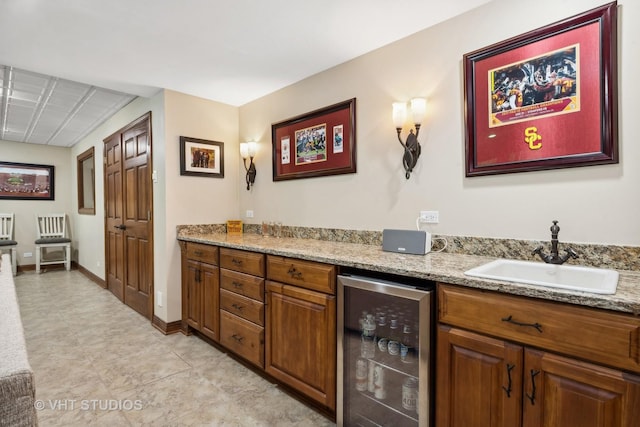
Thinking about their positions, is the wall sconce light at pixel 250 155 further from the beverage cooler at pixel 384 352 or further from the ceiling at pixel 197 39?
the beverage cooler at pixel 384 352

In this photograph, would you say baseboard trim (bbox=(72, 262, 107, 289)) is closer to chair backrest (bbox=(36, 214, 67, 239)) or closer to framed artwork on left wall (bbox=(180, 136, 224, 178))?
chair backrest (bbox=(36, 214, 67, 239))

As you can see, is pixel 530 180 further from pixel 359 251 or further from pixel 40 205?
pixel 40 205

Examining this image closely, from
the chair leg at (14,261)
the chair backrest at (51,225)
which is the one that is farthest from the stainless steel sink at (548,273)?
the chair backrest at (51,225)

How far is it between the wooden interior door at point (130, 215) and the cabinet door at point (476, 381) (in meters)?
2.97

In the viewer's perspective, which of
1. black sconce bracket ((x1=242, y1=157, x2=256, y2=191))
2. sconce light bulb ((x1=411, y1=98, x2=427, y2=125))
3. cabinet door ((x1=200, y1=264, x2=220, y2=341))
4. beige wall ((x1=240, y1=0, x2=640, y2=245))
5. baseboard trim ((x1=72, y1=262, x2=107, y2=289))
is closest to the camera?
beige wall ((x1=240, y1=0, x2=640, y2=245))

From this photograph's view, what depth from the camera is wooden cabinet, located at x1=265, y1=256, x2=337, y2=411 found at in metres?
1.80

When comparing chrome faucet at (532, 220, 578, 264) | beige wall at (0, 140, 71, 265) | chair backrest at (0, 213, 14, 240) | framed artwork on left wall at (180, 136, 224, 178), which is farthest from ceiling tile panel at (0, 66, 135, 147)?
chrome faucet at (532, 220, 578, 264)

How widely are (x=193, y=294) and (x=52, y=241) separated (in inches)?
181

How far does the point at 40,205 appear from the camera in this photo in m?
6.16

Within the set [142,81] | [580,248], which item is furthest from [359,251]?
[142,81]

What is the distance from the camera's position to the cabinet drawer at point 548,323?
3.22 feet

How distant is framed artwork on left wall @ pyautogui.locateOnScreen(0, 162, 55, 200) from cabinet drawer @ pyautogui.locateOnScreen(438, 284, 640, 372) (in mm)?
7483

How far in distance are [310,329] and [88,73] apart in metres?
2.72

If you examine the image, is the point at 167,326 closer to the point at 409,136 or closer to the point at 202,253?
the point at 202,253
